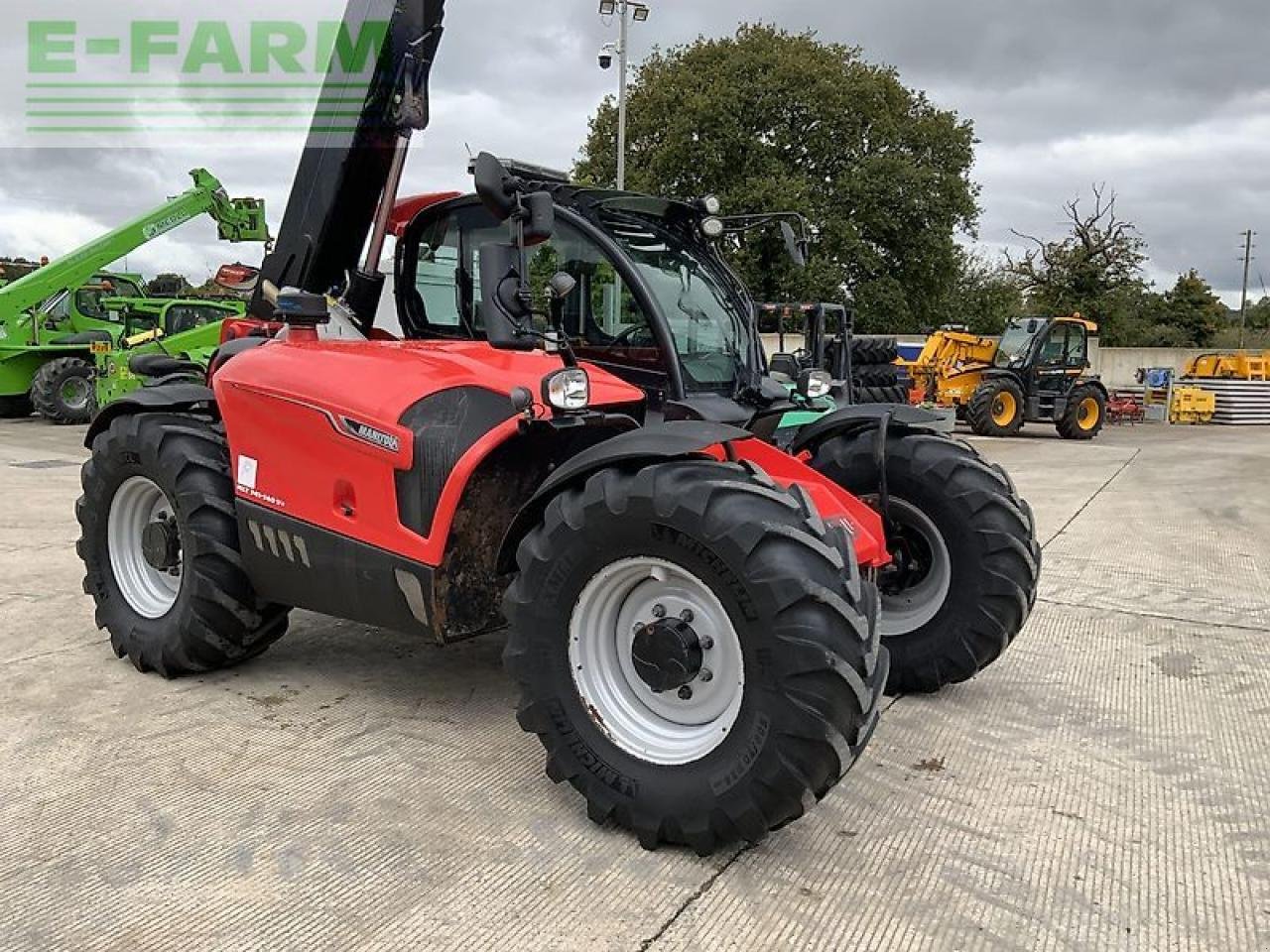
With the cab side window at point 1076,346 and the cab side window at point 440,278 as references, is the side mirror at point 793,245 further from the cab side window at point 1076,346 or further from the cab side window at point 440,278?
the cab side window at point 1076,346

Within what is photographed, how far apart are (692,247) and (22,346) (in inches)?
597

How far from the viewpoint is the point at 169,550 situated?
428 centimetres

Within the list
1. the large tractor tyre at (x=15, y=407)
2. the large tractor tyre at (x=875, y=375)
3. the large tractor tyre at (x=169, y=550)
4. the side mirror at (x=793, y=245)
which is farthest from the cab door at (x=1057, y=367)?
the large tractor tyre at (x=15, y=407)

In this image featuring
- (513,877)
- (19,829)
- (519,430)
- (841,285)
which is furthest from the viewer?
(841,285)

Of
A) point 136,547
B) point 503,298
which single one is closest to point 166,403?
point 136,547

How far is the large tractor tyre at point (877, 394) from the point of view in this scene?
1340 cm

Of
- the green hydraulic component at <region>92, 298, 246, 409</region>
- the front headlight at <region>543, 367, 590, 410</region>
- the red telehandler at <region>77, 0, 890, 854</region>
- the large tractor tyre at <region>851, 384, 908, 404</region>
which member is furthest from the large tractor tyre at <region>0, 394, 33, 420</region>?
the front headlight at <region>543, 367, 590, 410</region>

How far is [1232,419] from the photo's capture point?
874 inches

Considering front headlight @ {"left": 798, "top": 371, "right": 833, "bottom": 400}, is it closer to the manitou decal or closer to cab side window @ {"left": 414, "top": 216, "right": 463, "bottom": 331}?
cab side window @ {"left": 414, "top": 216, "right": 463, "bottom": 331}

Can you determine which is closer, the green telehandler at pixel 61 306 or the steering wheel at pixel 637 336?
the steering wheel at pixel 637 336

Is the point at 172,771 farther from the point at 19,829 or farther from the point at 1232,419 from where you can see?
the point at 1232,419

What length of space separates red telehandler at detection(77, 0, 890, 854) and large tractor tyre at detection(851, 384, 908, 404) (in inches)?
380

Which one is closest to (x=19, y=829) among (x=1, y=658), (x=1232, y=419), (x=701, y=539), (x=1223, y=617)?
(x=1, y=658)

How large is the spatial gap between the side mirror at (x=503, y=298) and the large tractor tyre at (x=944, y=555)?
5.09 feet
